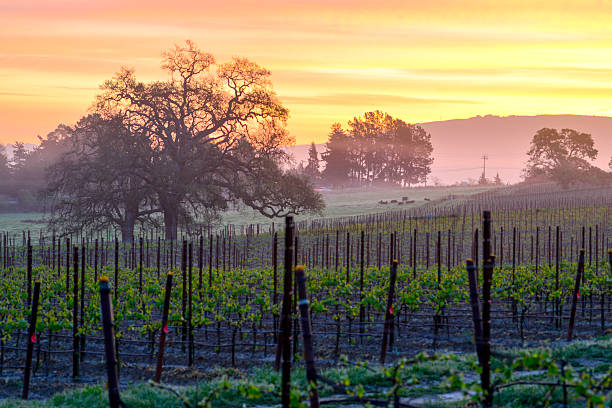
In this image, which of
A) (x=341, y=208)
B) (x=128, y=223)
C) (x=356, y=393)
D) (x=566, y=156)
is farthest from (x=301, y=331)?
(x=566, y=156)

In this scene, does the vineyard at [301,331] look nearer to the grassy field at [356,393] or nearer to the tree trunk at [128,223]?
the grassy field at [356,393]

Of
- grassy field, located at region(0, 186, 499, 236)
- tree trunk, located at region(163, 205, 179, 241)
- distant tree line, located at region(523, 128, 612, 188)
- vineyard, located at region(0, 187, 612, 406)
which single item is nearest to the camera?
vineyard, located at region(0, 187, 612, 406)

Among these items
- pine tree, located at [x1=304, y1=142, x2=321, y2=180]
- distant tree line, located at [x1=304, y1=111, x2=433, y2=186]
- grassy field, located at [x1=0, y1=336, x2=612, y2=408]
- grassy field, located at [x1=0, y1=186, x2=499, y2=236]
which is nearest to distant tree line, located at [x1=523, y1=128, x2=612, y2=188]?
grassy field, located at [x1=0, y1=186, x2=499, y2=236]

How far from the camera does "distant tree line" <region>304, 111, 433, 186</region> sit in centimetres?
10938

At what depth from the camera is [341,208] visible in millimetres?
76125

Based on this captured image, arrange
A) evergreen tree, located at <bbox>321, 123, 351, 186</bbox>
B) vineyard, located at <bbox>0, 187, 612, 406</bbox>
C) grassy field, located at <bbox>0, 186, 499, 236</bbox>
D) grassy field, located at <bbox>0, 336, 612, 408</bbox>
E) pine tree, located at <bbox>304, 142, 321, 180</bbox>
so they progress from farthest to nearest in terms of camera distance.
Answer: pine tree, located at <bbox>304, 142, 321, 180</bbox> < evergreen tree, located at <bbox>321, 123, 351, 186</bbox> < grassy field, located at <bbox>0, 186, 499, 236</bbox> < grassy field, located at <bbox>0, 336, 612, 408</bbox> < vineyard, located at <bbox>0, 187, 612, 406</bbox>

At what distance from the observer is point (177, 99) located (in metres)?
40.8

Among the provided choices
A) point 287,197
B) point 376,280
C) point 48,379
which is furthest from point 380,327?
point 287,197

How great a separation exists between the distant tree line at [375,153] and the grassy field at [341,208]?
623 cm

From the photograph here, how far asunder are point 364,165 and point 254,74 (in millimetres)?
69725

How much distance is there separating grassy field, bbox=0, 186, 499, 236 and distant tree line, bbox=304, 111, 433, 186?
6.23m

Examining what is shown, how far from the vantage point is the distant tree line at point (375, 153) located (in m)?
109

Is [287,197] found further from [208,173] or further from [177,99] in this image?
[177,99]

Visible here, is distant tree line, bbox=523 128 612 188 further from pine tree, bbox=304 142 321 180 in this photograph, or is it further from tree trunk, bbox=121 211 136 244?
tree trunk, bbox=121 211 136 244
